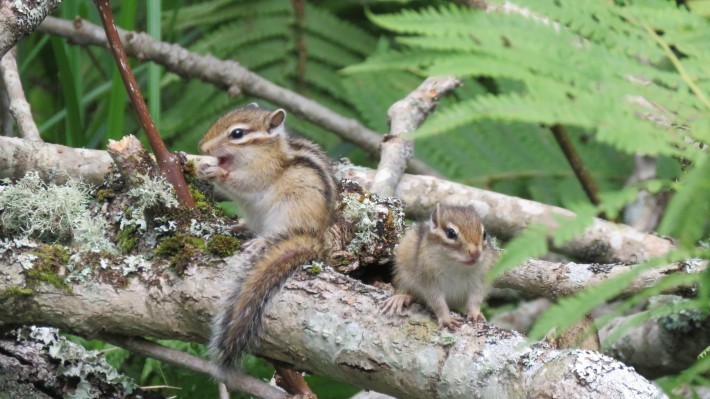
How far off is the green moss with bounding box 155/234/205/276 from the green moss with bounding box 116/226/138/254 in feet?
0.91

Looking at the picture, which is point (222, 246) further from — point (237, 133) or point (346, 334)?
point (237, 133)

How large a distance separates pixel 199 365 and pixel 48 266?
1.83ft

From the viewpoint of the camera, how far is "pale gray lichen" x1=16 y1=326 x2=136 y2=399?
3.09 meters

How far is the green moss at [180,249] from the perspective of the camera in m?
2.86

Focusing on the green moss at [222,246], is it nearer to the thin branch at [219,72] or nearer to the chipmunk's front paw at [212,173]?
the chipmunk's front paw at [212,173]

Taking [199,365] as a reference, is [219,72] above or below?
above

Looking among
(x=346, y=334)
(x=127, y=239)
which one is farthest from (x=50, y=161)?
(x=346, y=334)

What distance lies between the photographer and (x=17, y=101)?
4234 millimetres

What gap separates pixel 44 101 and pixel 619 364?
5597 mm

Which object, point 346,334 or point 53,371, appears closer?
point 346,334

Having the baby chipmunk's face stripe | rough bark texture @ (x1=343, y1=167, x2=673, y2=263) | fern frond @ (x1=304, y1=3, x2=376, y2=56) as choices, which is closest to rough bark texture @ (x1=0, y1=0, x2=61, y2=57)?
the baby chipmunk's face stripe

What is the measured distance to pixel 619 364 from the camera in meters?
2.13

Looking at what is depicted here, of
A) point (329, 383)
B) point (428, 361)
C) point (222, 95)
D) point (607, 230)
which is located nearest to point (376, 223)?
point (329, 383)

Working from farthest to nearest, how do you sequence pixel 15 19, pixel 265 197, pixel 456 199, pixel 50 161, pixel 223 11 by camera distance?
pixel 223 11, pixel 456 199, pixel 50 161, pixel 265 197, pixel 15 19
